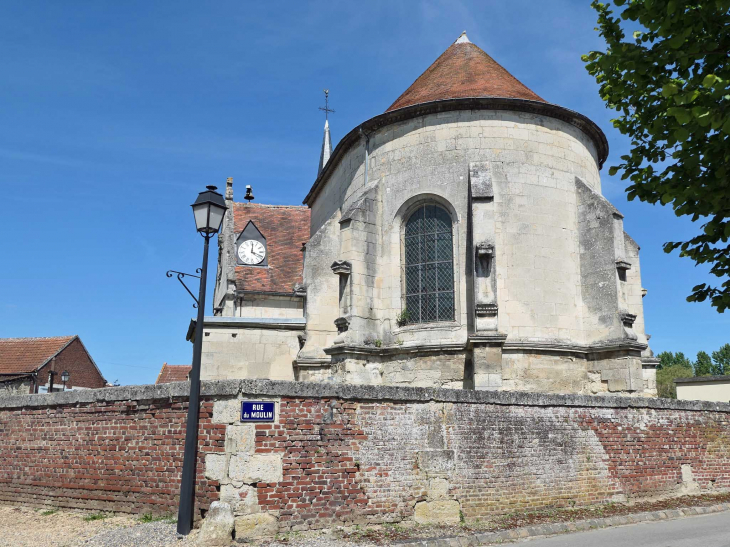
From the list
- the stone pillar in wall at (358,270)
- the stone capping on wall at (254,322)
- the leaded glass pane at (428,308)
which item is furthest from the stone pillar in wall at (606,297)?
the stone capping on wall at (254,322)

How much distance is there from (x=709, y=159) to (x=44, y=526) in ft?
30.6

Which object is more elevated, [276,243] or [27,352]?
[276,243]

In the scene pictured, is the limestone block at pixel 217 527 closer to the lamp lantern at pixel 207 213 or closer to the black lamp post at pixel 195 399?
the black lamp post at pixel 195 399

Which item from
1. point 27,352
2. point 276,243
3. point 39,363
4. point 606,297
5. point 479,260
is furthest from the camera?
point 27,352

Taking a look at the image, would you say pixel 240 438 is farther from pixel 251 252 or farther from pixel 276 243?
pixel 276 243

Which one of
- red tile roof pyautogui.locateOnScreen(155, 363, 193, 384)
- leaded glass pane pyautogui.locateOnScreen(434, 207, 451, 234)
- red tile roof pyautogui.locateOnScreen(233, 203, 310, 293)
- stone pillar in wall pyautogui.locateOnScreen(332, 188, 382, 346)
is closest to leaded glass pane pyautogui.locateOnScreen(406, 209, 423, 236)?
leaded glass pane pyautogui.locateOnScreen(434, 207, 451, 234)

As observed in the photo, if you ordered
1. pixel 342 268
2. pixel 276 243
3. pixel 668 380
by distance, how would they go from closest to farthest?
pixel 342 268
pixel 276 243
pixel 668 380

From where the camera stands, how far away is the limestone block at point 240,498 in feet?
24.5

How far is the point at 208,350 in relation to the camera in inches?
724

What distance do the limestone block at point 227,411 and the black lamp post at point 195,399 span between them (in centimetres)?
23

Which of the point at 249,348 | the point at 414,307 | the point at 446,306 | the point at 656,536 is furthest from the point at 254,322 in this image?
the point at 656,536

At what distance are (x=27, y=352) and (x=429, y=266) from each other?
84.0 feet

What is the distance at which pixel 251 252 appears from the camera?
27859mm

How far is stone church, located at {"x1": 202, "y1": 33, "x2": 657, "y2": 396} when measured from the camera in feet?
47.2
